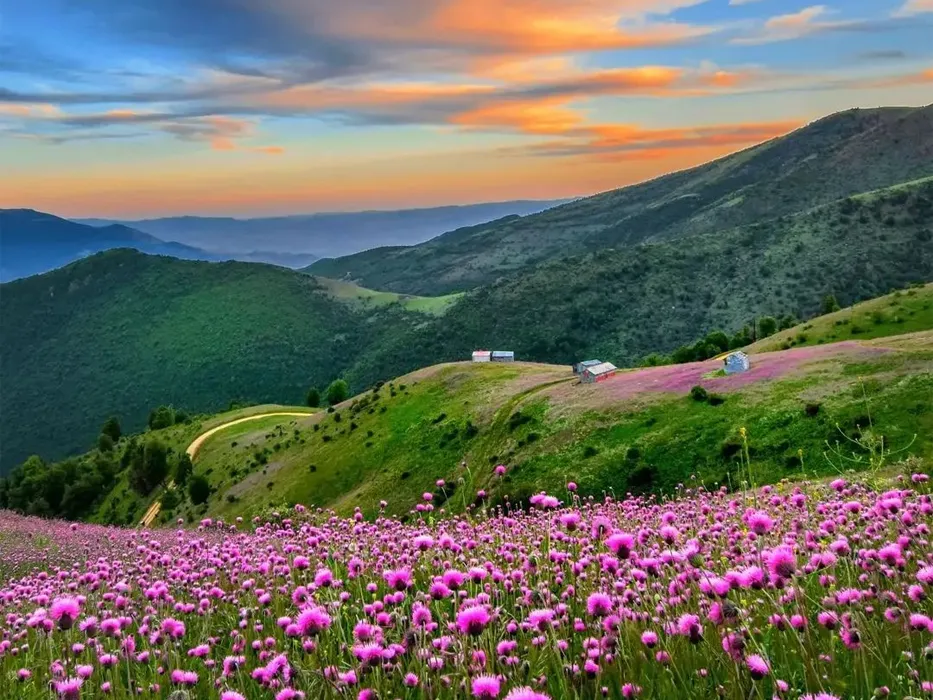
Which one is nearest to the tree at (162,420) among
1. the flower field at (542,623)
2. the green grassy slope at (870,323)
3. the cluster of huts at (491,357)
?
the cluster of huts at (491,357)

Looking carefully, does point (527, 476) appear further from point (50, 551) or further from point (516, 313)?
point (516, 313)

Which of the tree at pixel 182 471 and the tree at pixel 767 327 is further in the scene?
the tree at pixel 767 327

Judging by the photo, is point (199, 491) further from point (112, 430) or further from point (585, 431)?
point (112, 430)

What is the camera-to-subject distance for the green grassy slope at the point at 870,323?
241ft

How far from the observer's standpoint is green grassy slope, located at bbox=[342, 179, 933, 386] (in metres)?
164

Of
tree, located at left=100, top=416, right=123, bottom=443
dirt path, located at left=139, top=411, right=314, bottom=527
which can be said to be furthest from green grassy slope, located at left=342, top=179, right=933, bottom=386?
dirt path, located at left=139, top=411, right=314, bottom=527

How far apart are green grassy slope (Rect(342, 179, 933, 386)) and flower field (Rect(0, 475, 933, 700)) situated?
148857mm

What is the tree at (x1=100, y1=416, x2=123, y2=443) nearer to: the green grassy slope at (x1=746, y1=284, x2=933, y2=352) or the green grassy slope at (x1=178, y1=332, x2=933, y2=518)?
the green grassy slope at (x1=178, y1=332, x2=933, y2=518)

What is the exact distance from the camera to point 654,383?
191ft

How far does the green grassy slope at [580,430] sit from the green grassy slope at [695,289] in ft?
280

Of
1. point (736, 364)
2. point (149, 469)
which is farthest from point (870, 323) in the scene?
point (149, 469)

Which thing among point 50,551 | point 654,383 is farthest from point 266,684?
point 654,383

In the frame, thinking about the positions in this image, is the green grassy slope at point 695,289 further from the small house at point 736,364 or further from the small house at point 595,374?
the small house at point 736,364

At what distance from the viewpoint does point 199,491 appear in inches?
3359
